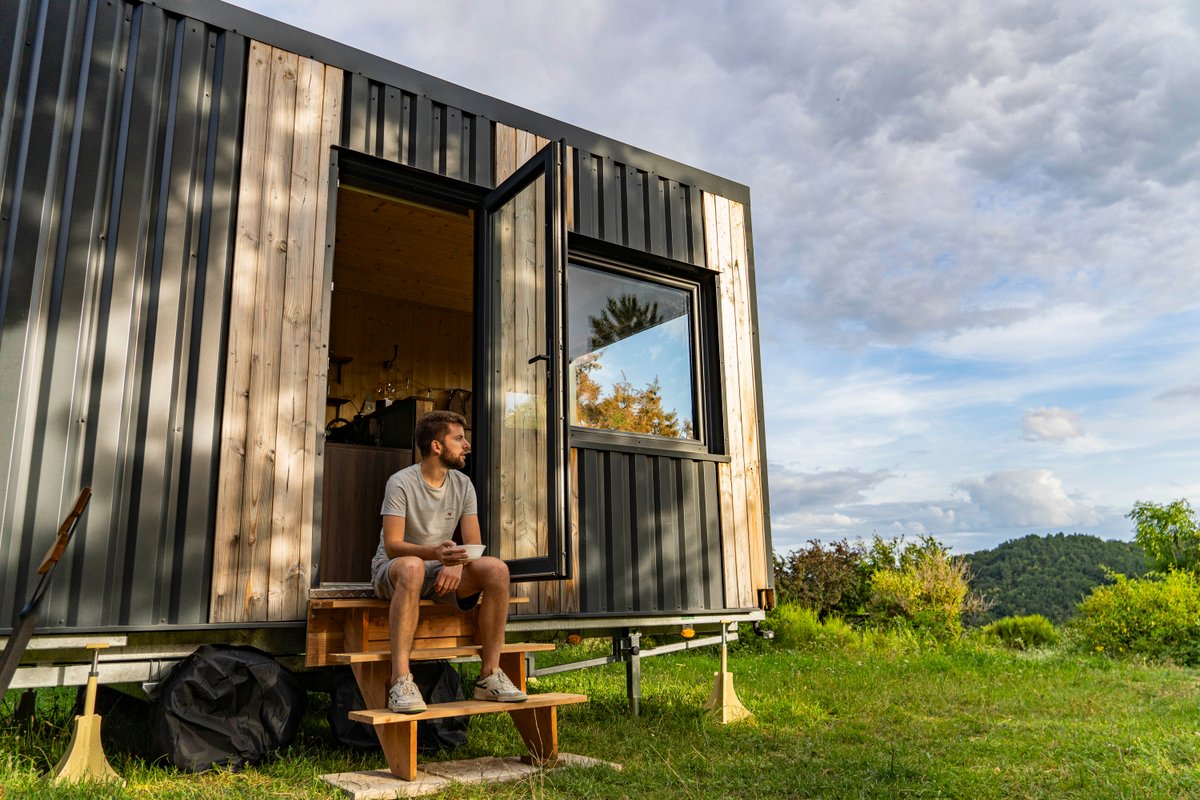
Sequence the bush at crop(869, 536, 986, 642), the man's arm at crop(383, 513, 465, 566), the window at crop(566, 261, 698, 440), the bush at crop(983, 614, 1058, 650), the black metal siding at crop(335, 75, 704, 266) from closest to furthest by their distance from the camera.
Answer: the man's arm at crop(383, 513, 465, 566)
the black metal siding at crop(335, 75, 704, 266)
the window at crop(566, 261, 698, 440)
the bush at crop(869, 536, 986, 642)
the bush at crop(983, 614, 1058, 650)

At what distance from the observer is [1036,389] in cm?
1736

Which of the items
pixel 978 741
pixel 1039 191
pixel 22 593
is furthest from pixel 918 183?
pixel 22 593

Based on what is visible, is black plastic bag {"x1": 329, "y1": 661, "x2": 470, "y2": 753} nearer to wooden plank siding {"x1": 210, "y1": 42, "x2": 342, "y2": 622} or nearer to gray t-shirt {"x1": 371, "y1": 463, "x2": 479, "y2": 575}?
wooden plank siding {"x1": 210, "y1": 42, "x2": 342, "y2": 622}

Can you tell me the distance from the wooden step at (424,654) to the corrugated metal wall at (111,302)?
0.66 metres

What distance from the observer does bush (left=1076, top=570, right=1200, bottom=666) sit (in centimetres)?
848


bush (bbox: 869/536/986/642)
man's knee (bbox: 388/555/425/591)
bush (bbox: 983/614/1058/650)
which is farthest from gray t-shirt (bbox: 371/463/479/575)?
bush (bbox: 983/614/1058/650)

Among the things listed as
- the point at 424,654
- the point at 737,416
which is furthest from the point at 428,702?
the point at 737,416

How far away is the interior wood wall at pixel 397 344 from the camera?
295 inches

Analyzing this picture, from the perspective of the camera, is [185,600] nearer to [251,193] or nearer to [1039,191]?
[251,193]

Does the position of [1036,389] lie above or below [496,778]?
above

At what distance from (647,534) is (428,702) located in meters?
1.57

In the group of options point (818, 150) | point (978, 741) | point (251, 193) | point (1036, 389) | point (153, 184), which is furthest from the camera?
point (1036, 389)

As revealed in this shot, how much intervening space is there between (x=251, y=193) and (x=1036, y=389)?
17050 mm

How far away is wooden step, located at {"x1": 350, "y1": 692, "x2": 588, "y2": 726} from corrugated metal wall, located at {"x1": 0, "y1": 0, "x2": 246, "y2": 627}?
93 cm
